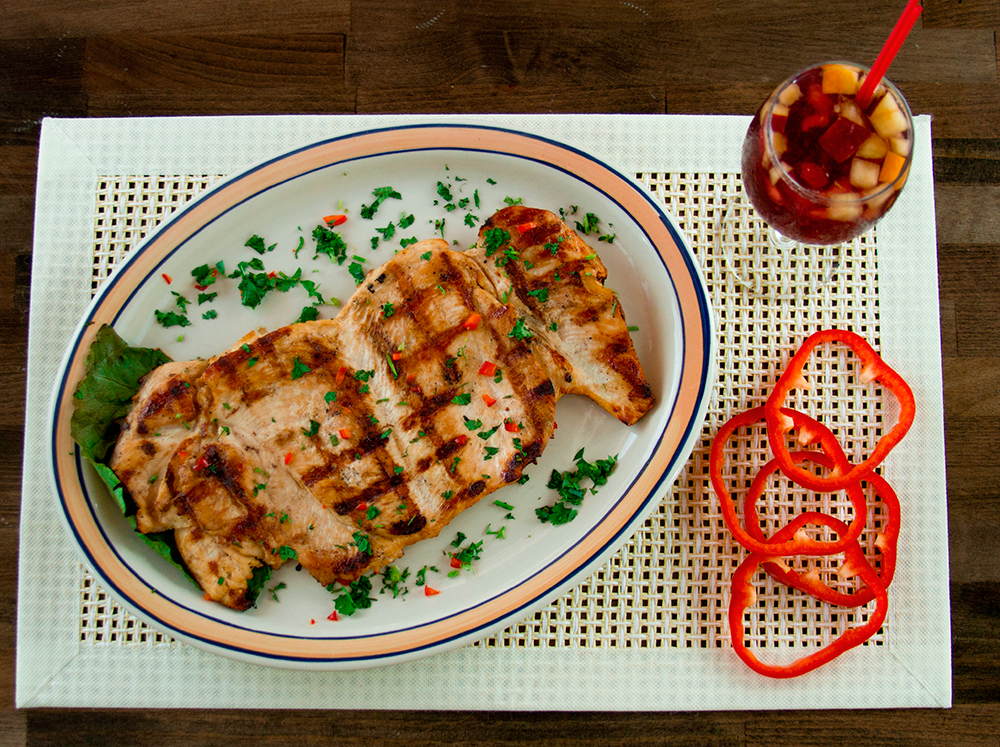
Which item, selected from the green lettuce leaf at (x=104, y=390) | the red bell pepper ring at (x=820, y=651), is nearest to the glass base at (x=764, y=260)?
the red bell pepper ring at (x=820, y=651)

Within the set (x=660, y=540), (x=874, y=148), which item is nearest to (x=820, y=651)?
(x=660, y=540)

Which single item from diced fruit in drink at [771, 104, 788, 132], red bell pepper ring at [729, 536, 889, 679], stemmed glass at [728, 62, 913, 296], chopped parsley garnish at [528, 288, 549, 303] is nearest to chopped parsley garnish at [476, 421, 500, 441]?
chopped parsley garnish at [528, 288, 549, 303]

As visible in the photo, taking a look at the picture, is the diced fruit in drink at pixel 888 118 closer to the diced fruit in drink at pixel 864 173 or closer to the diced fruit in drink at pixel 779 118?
the diced fruit in drink at pixel 864 173

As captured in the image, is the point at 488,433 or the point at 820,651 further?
the point at 820,651

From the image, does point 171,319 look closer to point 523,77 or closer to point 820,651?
point 523,77

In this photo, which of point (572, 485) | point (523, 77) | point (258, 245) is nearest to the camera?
point (572, 485)

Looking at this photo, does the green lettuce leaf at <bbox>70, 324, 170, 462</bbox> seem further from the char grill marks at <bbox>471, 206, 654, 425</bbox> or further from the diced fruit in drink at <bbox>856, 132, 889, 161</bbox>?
the diced fruit in drink at <bbox>856, 132, 889, 161</bbox>

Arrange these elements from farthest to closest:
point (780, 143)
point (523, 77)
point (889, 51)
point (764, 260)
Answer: point (523, 77)
point (764, 260)
point (780, 143)
point (889, 51)
